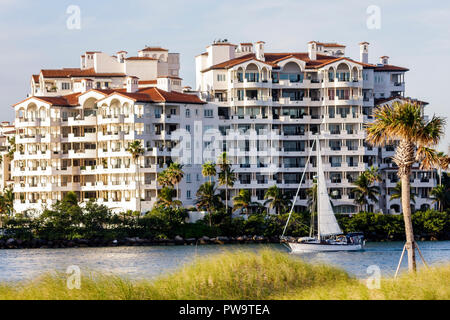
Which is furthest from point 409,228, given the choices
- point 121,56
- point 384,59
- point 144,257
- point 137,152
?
point 121,56

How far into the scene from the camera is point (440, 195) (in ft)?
382

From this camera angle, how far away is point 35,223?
342ft

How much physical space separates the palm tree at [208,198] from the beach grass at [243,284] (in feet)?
220

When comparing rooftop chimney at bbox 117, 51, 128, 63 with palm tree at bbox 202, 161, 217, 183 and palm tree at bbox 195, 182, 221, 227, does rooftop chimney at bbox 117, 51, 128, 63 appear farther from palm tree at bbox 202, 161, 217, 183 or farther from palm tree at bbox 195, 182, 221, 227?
palm tree at bbox 195, 182, 221, 227

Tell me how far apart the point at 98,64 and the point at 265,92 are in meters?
26.6

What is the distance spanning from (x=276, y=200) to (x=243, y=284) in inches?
3010

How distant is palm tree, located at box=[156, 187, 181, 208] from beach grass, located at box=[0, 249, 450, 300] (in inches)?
2675

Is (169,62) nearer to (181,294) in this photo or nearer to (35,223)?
(35,223)

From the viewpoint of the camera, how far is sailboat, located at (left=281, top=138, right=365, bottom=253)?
295 ft

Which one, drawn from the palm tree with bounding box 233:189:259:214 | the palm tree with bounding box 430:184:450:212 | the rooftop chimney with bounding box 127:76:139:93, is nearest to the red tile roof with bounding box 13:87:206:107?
the rooftop chimney with bounding box 127:76:139:93

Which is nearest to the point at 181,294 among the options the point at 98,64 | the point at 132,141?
the point at 132,141

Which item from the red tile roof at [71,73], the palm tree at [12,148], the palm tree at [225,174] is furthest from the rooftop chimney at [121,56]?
the palm tree at [225,174]

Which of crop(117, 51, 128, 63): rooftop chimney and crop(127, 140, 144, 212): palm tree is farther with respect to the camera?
crop(117, 51, 128, 63): rooftop chimney

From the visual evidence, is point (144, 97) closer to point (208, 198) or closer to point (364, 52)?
point (208, 198)
